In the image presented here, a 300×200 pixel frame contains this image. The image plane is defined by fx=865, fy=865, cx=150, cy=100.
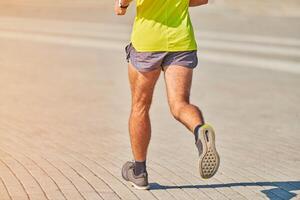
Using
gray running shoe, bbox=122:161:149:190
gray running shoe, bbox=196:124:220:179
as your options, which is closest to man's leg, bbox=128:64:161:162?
gray running shoe, bbox=122:161:149:190

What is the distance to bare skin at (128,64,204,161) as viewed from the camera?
5387 mm

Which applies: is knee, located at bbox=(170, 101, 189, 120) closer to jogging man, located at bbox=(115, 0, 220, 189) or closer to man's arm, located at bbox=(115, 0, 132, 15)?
jogging man, located at bbox=(115, 0, 220, 189)

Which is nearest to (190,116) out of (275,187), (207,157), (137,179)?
(207,157)

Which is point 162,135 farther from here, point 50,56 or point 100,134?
point 50,56

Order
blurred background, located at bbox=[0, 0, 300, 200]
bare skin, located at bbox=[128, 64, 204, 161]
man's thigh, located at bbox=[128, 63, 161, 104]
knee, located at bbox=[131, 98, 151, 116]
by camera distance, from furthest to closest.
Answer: blurred background, located at bbox=[0, 0, 300, 200] < knee, located at bbox=[131, 98, 151, 116] < man's thigh, located at bbox=[128, 63, 161, 104] < bare skin, located at bbox=[128, 64, 204, 161]

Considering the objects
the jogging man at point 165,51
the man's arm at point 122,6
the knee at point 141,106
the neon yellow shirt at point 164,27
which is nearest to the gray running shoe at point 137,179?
the knee at point 141,106

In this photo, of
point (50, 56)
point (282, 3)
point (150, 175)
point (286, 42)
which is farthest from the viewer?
point (282, 3)

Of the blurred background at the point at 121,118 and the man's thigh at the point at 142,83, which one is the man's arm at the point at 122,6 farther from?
the blurred background at the point at 121,118

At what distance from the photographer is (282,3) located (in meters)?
29.7

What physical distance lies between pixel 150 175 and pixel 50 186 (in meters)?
0.92

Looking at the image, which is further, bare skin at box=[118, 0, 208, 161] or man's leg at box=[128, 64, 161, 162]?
man's leg at box=[128, 64, 161, 162]

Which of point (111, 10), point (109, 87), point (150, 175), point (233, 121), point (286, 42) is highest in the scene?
point (150, 175)

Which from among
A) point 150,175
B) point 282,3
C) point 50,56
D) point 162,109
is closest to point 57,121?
point 162,109

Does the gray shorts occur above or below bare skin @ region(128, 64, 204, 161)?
above
